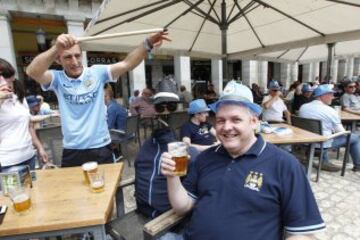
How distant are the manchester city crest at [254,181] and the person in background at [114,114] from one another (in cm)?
380

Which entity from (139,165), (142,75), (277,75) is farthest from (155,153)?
(277,75)

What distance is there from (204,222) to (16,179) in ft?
4.22

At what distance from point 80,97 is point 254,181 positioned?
1.50 meters

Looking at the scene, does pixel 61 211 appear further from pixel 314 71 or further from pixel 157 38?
pixel 314 71

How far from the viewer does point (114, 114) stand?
4.89 m

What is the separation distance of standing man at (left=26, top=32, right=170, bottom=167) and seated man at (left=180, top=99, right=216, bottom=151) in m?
1.49

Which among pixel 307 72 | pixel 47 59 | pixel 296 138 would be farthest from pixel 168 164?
pixel 307 72

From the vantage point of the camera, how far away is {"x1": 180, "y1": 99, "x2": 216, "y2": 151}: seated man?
3572mm

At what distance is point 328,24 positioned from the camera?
411cm

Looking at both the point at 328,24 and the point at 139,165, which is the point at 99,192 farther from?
the point at 328,24

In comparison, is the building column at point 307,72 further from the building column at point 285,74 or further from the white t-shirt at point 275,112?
the white t-shirt at point 275,112

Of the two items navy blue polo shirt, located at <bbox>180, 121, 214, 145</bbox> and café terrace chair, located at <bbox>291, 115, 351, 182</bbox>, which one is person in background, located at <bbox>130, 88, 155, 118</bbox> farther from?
café terrace chair, located at <bbox>291, 115, 351, 182</bbox>

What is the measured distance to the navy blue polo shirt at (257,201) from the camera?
1.33 m

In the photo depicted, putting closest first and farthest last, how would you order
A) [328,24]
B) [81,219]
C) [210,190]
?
[81,219] → [210,190] → [328,24]
